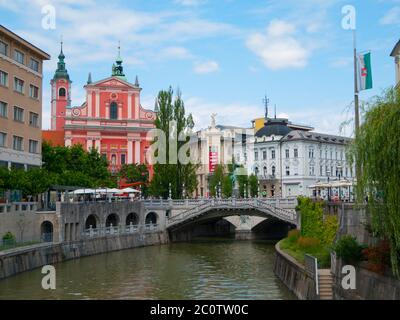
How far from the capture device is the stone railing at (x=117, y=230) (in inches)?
2266

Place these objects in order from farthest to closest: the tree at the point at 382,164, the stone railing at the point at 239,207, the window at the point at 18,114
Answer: the stone railing at the point at 239,207 < the window at the point at 18,114 < the tree at the point at 382,164

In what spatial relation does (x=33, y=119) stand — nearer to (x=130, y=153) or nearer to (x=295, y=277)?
(x=295, y=277)

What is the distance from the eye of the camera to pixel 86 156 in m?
75.1

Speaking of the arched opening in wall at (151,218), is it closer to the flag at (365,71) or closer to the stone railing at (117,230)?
the stone railing at (117,230)

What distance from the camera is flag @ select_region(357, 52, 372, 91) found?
32.8 meters

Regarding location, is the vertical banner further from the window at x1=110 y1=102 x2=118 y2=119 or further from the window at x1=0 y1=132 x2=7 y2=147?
the window at x1=0 y1=132 x2=7 y2=147

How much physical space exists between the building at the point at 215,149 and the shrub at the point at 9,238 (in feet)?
217

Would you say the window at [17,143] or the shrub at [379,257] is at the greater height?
the window at [17,143]

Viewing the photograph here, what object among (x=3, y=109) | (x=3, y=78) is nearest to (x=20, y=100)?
(x=3, y=109)

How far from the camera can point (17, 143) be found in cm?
5775

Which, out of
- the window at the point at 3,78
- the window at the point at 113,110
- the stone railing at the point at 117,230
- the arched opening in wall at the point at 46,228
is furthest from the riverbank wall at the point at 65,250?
the window at the point at 113,110
